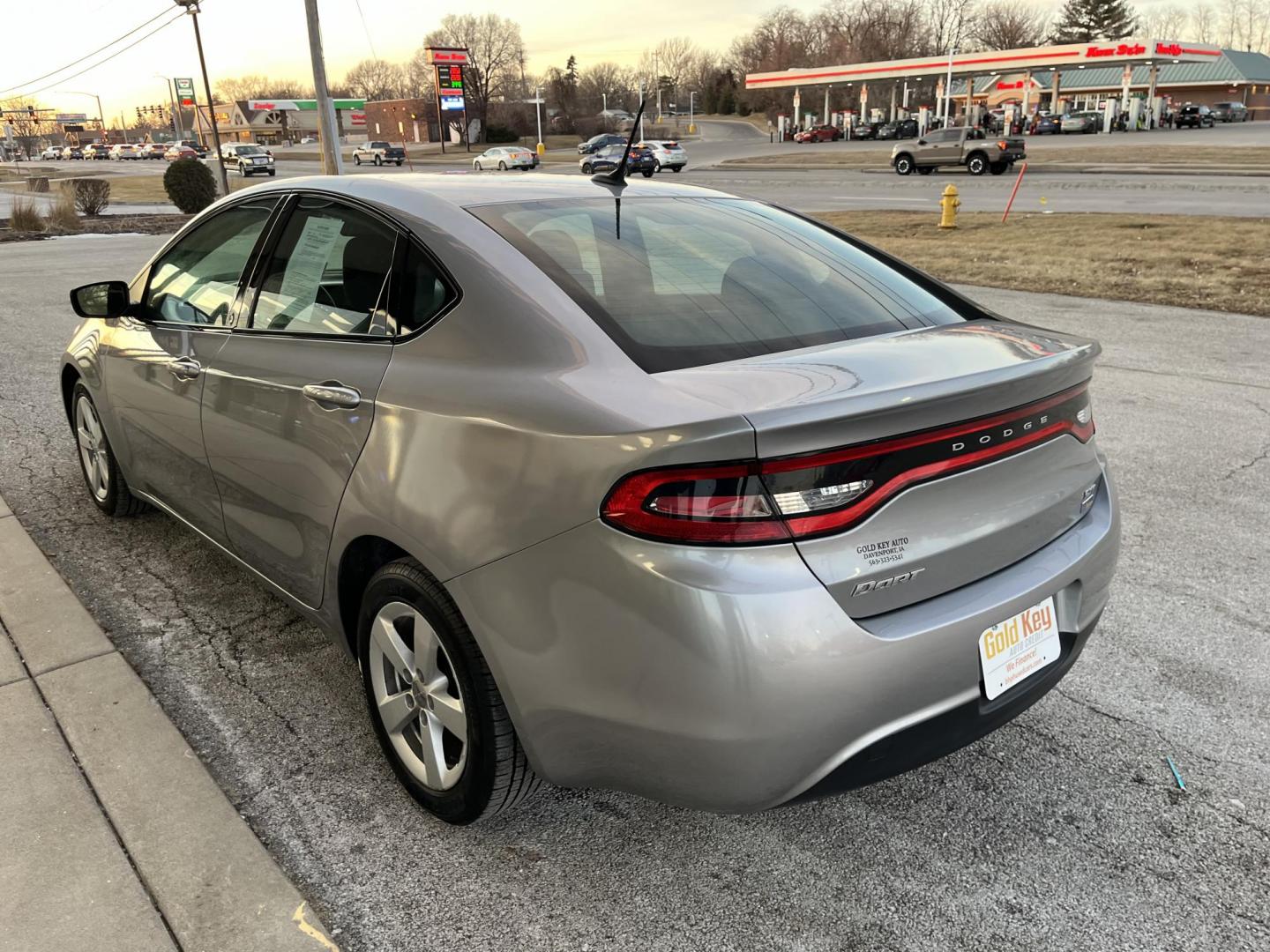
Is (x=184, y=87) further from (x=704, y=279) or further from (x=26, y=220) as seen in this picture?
(x=704, y=279)

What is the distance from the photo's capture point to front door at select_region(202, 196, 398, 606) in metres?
2.53

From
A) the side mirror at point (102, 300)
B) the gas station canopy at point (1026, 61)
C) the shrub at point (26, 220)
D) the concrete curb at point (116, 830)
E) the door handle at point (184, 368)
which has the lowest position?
the concrete curb at point (116, 830)

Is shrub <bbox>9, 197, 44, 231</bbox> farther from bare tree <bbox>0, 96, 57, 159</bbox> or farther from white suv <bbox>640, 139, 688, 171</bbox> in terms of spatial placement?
bare tree <bbox>0, 96, 57, 159</bbox>

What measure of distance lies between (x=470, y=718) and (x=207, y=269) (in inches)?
86.2

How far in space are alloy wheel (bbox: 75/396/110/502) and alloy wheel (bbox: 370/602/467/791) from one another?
102 inches

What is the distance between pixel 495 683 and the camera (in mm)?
2156

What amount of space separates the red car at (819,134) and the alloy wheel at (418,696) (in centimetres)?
7410

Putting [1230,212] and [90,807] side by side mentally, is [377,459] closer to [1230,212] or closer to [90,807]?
[90,807]

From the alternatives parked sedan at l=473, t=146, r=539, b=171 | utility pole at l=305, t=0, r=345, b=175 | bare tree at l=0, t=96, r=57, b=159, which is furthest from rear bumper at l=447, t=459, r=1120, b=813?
bare tree at l=0, t=96, r=57, b=159

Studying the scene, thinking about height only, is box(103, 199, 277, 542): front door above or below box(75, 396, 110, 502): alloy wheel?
above

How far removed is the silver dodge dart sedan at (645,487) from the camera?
5.93ft

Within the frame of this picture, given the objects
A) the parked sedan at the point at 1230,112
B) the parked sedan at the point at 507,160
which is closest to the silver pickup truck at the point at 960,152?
the parked sedan at the point at 507,160

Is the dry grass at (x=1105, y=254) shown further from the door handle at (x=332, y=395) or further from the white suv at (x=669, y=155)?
the white suv at (x=669, y=155)

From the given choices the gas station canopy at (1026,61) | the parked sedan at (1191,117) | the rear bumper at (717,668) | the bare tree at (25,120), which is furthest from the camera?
the bare tree at (25,120)
